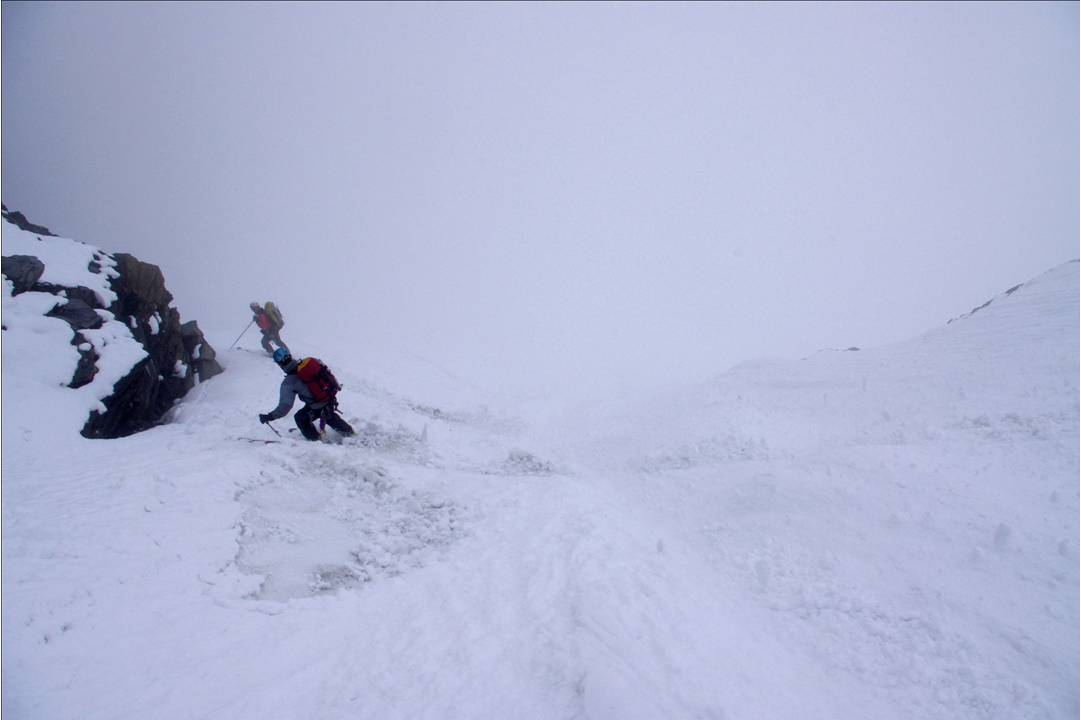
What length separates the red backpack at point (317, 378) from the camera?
489 inches

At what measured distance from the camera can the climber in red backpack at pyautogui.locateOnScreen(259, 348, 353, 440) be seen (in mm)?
12172

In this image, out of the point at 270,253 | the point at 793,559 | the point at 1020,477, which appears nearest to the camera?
the point at 793,559

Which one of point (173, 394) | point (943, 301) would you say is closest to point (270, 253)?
point (173, 394)

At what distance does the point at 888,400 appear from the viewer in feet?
51.2

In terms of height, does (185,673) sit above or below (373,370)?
below

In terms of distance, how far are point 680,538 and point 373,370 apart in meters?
21.2

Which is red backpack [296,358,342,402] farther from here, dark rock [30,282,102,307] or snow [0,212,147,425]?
dark rock [30,282,102,307]

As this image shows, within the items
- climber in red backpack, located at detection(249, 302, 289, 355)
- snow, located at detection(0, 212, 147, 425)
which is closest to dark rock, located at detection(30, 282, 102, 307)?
snow, located at detection(0, 212, 147, 425)

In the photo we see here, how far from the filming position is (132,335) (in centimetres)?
1430

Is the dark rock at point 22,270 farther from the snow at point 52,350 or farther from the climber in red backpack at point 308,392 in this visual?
the climber in red backpack at point 308,392

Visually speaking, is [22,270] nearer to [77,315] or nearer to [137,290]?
[77,315]

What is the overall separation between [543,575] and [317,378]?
27.1ft

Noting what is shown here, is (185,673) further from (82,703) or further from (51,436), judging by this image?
(51,436)

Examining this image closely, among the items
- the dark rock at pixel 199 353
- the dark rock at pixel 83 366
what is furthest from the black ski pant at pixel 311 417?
the dark rock at pixel 199 353
